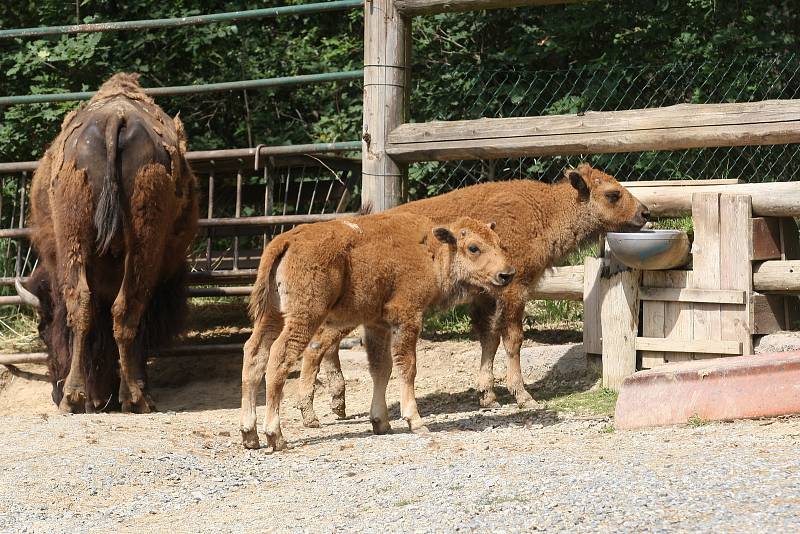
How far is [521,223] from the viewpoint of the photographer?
8352mm

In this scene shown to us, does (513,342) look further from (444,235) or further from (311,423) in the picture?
(311,423)

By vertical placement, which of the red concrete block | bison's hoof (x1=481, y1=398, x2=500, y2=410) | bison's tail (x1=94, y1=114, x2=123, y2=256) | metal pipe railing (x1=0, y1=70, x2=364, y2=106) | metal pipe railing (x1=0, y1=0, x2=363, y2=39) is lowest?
bison's hoof (x1=481, y1=398, x2=500, y2=410)

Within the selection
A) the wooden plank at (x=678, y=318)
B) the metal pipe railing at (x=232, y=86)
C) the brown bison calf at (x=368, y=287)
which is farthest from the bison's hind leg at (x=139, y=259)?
the wooden plank at (x=678, y=318)

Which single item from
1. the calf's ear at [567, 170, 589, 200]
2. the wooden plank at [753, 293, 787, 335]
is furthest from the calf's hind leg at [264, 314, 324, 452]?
the wooden plank at [753, 293, 787, 335]

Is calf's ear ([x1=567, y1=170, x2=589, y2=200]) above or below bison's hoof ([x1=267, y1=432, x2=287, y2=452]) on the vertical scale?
above

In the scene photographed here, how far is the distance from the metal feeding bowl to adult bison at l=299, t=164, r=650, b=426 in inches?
26.2

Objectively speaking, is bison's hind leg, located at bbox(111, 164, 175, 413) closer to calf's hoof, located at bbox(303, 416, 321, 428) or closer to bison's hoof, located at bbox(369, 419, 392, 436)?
calf's hoof, located at bbox(303, 416, 321, 428)

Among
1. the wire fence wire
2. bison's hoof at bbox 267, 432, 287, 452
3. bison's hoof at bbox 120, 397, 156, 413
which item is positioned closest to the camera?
bison's hoof at bbox 267, 432, 287, 452

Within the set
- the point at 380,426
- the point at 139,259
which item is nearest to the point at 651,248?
the point at 380,426

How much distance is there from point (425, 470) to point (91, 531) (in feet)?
5.38

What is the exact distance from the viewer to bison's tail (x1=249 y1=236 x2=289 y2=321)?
22.4ft

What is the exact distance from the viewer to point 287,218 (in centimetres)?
980

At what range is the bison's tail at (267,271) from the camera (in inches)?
268

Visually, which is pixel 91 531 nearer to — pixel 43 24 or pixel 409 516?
pixel 409 516
